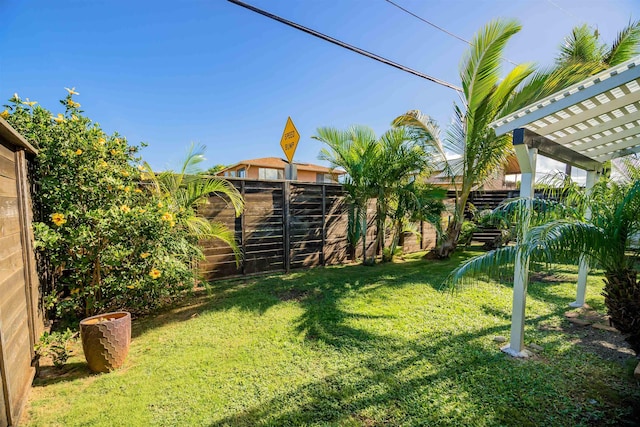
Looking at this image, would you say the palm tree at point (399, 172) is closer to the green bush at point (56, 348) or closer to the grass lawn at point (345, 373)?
the grass lawn at point (345, 373)

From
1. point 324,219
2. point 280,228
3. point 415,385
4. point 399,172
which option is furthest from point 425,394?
point 399,172

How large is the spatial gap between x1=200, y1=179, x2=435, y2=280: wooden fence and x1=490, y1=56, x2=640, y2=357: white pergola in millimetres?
4404

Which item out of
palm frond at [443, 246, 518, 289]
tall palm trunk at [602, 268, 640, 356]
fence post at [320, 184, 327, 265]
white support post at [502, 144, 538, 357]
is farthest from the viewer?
fence post at [320, 184, 327, 265]

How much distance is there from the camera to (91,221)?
3.11 metres

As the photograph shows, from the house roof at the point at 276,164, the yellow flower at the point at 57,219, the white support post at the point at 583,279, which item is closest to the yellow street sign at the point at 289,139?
the yellow flower at the point at 57,219

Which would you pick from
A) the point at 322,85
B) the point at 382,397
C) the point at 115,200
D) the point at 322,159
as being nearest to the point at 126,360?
the point at 115,200

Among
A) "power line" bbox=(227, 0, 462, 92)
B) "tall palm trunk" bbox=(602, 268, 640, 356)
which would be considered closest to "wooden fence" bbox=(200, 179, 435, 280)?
"power line" bbox=(227, 0, 462, 92)

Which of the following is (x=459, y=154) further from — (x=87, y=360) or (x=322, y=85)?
(x=87, y=360)

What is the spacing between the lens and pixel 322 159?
6.78 meters

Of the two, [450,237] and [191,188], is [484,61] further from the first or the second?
[191,188]

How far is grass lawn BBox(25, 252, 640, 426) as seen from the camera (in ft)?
6.57

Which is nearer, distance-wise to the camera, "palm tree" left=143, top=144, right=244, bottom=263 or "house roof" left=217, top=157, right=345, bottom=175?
"palm tree" left=143, top=144, right=244, bottom=263

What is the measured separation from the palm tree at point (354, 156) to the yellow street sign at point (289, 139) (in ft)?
4.47

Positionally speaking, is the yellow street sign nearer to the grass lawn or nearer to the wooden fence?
the wooden fence
